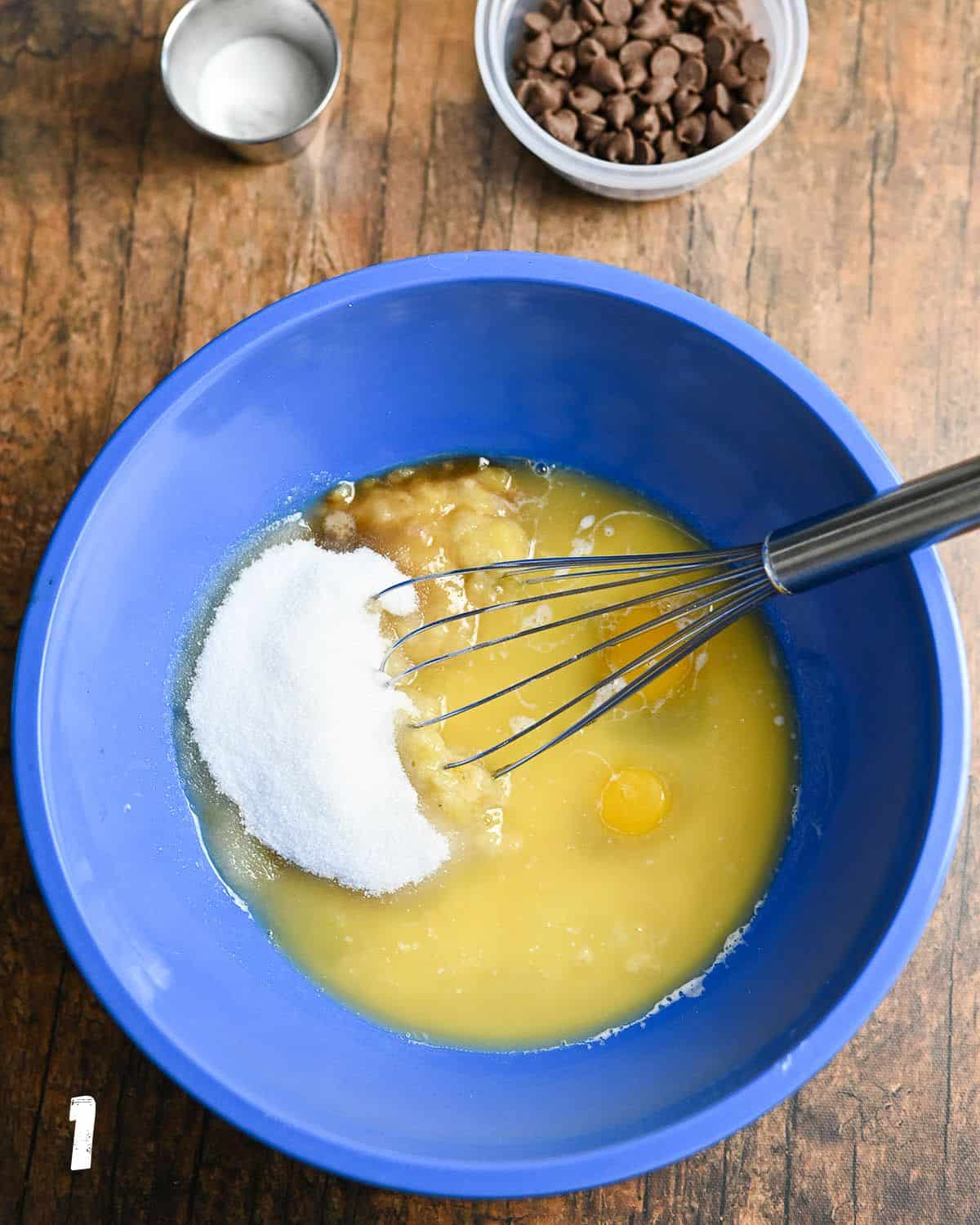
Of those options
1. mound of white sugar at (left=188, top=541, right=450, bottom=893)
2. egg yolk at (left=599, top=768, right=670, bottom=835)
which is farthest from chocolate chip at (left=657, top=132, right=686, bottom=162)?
egg yolk at (left=599, top=768, right=670, bottom=835)

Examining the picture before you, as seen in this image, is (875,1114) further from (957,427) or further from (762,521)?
(957,427)

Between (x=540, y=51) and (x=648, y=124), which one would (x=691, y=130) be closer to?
(x=648, y=124)

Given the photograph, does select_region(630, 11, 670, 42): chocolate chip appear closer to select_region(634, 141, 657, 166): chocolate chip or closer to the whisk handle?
select_region(634, 141, 657, 166): chocolate chip

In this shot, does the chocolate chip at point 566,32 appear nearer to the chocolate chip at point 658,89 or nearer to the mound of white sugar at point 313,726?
the chocolate chip at point 658,89

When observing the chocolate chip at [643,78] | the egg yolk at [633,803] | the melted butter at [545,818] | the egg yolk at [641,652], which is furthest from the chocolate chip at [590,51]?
the egg yolk at [633,803]

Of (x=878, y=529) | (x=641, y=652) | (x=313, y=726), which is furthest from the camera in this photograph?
(x=641, y=652)

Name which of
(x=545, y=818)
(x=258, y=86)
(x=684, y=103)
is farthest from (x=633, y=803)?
(x=258, y=86)
